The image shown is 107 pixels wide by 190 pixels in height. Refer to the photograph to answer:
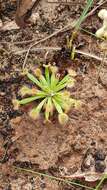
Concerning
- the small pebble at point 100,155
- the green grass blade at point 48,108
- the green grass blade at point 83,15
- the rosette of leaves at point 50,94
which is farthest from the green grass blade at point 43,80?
the small pebble at point 100,155

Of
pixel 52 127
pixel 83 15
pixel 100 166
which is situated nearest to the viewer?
pixel 100 166

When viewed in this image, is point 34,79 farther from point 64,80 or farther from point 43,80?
point 64,80

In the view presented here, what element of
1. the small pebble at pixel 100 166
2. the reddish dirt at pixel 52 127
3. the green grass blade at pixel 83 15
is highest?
the green grass blade at pixel 83 15

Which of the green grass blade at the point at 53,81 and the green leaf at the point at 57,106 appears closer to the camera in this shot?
the green leaf at the point at 57,106

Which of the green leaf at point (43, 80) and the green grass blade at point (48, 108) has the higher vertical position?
the green leaf at point (43, 80)

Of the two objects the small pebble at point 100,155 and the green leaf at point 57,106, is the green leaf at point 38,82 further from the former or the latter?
the small pebble at point 100,155

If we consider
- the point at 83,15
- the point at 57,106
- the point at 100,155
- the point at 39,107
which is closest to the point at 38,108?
the point at 39,107

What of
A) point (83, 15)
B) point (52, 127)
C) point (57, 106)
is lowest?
point (52, 127)

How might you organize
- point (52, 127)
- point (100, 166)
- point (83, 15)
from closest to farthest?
point (100, 166) < point (52, 127) < point (83, 15)

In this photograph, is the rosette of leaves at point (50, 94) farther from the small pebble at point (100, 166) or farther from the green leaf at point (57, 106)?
the small pebble at point (100, 166)
